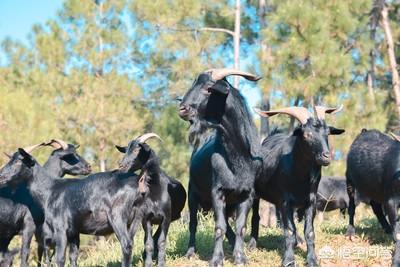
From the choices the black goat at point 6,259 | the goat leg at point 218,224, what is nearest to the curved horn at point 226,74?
the goat leg at point 218,224

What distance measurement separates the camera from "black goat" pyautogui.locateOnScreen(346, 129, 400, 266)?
8.93 metres

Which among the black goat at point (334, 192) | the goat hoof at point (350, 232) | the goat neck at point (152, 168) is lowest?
the black goat at point (334, 192)

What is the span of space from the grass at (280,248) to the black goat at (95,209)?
0.97 meters

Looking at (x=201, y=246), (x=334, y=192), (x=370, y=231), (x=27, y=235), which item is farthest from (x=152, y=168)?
(x=334, y=192)

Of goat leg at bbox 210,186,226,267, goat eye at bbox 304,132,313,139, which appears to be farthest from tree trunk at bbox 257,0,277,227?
goat eye at bbox 304,132,313,139

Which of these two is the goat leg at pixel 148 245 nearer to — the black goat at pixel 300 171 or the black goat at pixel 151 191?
the black goat at pixel 151 191

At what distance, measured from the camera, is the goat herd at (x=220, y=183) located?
8.77 meters

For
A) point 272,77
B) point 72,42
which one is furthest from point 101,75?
point 272,77

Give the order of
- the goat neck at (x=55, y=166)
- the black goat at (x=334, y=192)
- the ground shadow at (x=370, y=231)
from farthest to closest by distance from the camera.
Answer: the black goat at (x=334, y=192) → the goat neck at (x=55, y=166) → the ground shadow at (x=370, y=231)

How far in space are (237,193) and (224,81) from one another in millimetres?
1532

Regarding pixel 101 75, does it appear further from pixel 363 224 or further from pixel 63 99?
pixel 363 224

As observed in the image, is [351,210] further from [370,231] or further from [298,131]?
[298,131]

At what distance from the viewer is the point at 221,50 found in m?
23.6

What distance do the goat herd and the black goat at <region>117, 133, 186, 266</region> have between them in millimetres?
14
